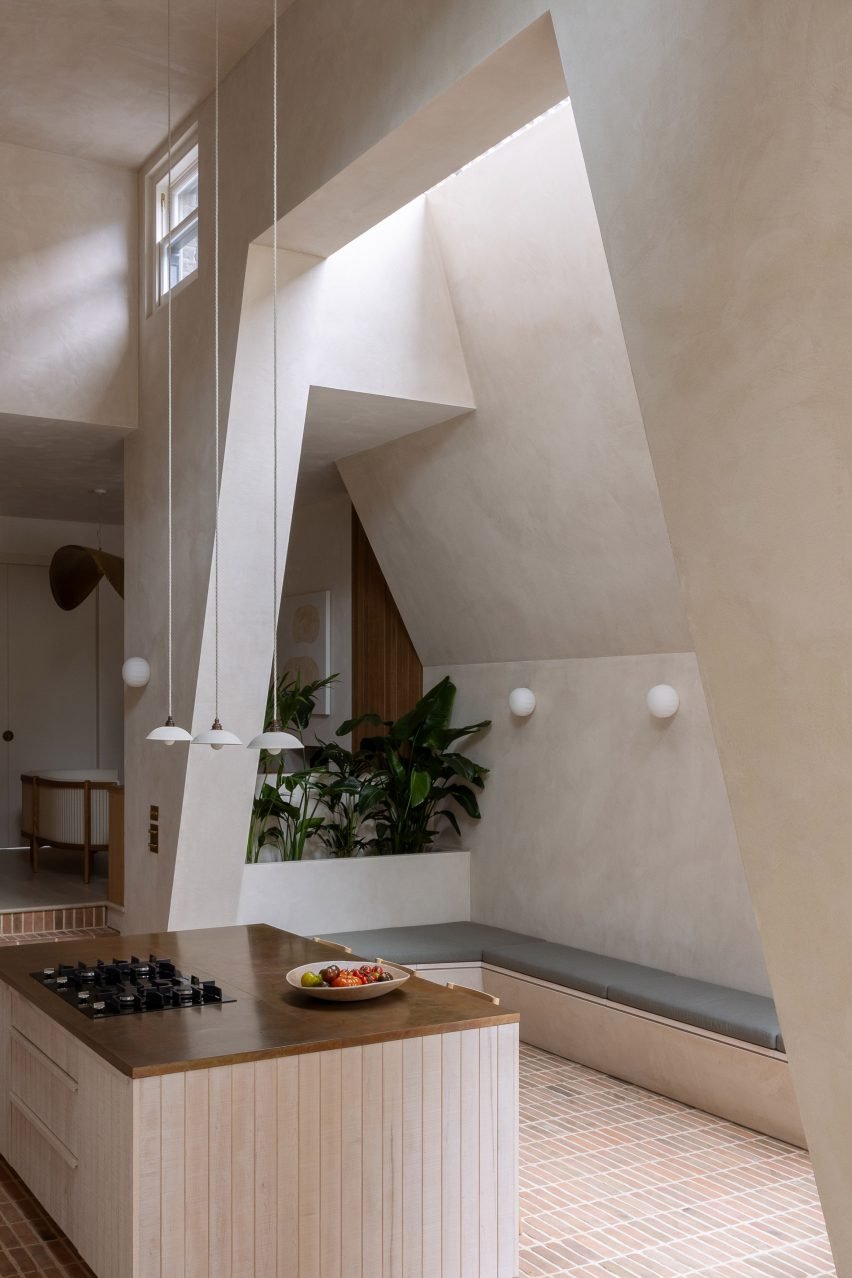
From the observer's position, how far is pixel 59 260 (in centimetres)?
648

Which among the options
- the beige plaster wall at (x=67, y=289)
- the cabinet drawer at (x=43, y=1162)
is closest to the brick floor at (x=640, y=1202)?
the cabinet drawer at (x=43, y=1162)

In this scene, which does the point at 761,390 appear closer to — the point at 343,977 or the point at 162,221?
the point at 343,977

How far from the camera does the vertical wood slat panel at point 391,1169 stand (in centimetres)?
338

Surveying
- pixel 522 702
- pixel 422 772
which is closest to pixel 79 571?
pixel 422 772

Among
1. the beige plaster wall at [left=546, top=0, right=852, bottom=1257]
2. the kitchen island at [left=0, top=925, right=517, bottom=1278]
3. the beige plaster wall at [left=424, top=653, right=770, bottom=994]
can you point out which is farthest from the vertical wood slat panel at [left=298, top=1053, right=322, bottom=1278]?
the beige plaster wall at [left=424, top=653, right=770, bottom=994]

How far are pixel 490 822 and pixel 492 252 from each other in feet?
11.2

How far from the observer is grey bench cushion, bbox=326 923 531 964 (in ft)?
21.3

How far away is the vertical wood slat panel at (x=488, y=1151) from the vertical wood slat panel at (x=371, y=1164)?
318mm

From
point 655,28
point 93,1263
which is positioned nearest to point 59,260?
point 655,28

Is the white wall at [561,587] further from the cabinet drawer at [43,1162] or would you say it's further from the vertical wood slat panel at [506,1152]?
the cabinet drawer at [43,1162]

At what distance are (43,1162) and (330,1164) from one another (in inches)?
44.0

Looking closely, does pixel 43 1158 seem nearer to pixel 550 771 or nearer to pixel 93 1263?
pixel 93 1263

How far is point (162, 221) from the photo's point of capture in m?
6.62

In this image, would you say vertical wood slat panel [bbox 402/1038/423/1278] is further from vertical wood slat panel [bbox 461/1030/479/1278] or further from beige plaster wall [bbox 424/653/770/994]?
beige plaster wall [bbox 424/653/770/994]
